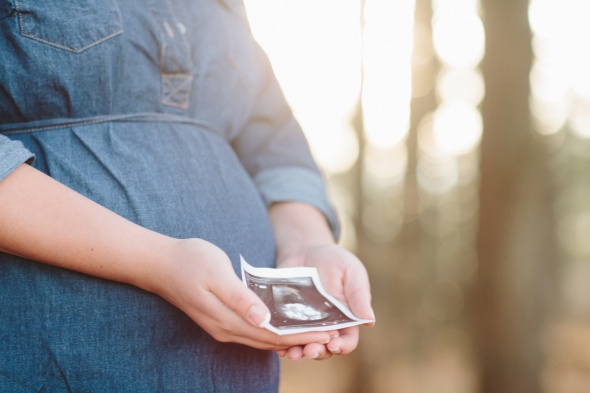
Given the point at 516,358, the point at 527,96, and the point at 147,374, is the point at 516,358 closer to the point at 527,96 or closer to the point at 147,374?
the point at 527,96

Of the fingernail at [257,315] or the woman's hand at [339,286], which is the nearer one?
the fingernail at [257,315]

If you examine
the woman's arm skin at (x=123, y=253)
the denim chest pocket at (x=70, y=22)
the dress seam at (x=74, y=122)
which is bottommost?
the woman's arm skin at (x=123, y=253)

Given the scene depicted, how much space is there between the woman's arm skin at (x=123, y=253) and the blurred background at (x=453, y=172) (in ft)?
4.91

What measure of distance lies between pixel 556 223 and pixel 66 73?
4.43 meters

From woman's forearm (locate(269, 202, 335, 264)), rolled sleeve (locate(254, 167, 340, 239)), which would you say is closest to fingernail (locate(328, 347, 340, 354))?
woman's forearm (locate(269, 202, 335, 264))

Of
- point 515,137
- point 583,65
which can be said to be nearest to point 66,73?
point 515,137

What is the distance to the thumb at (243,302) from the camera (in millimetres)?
681

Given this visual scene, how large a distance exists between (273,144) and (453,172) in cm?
766

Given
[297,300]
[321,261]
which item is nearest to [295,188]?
[321,261]

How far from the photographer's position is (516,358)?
427 cm

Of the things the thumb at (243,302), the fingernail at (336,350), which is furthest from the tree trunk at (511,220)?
the thumb at (243,302)

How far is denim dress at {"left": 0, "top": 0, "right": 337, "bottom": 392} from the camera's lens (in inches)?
29.0

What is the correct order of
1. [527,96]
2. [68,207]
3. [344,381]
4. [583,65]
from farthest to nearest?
[344,381]
[583,65]
[527,96]
[68,207]

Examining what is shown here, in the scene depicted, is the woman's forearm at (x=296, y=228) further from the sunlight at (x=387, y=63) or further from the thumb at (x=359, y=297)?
the sunlight at (x=387, y=63)
